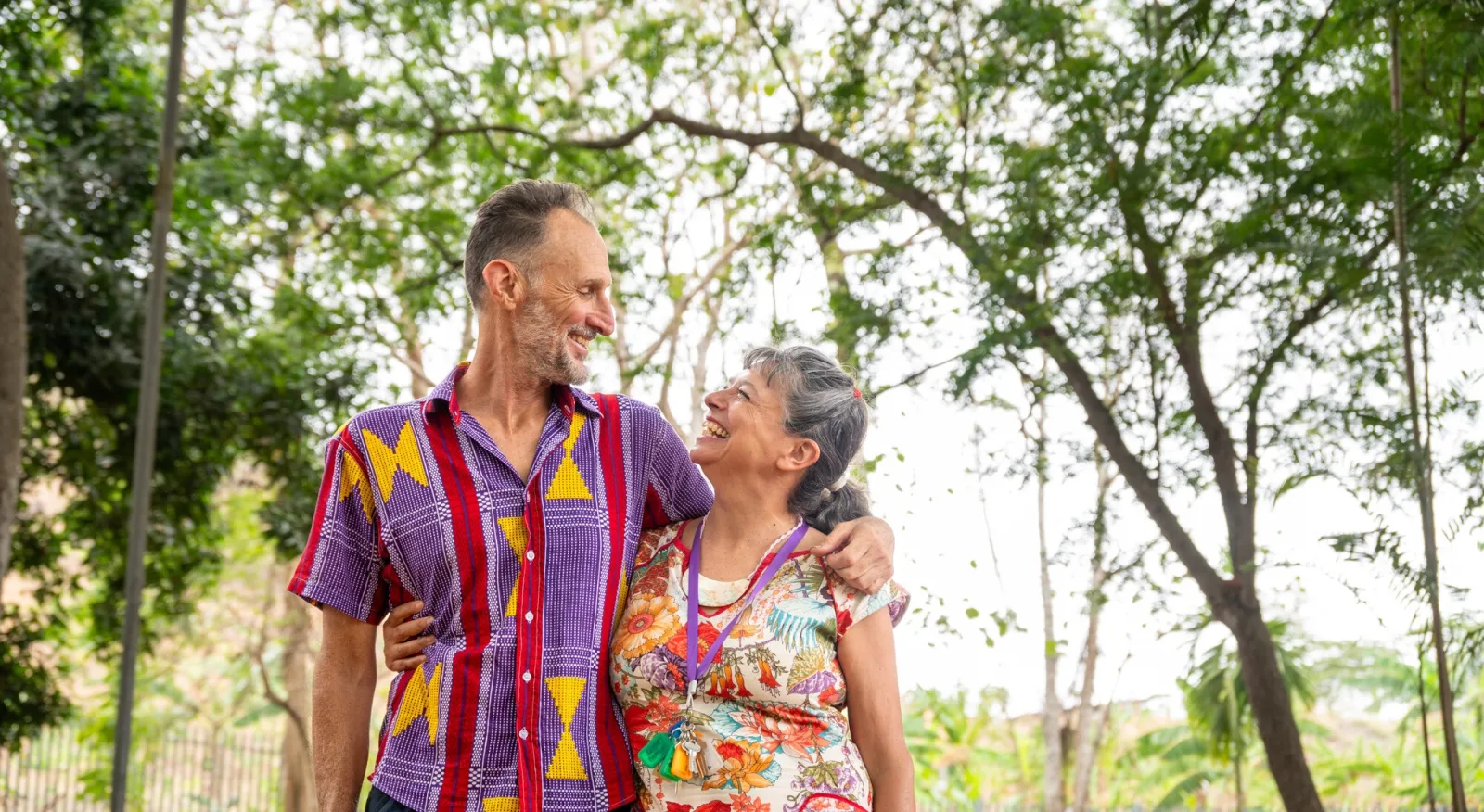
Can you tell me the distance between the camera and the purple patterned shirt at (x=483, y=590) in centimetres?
174

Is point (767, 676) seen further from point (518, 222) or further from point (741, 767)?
point (518, 222)

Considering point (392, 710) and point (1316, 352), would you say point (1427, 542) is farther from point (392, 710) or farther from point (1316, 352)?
point (392, 710)

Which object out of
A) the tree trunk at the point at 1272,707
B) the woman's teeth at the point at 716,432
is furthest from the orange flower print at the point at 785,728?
the tree trunk at the point at 1272,707

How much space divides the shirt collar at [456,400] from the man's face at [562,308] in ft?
0.20

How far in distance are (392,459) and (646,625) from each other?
442mm

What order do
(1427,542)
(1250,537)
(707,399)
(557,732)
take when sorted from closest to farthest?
(557,732) < (707,399) < (1427,542) < (1250,537)

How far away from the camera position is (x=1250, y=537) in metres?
4.79

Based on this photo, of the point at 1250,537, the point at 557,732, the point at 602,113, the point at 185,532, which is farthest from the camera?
the point at 185,532

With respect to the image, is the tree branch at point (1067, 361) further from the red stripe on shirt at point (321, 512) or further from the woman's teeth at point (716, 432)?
the red stripe on shirt at point (321, 512)

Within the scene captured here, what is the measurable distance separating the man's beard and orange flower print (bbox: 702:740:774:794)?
58 cm

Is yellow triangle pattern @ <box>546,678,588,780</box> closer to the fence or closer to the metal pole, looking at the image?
the metal pole

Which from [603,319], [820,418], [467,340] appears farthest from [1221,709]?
[603,319]

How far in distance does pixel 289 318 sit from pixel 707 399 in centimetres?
549

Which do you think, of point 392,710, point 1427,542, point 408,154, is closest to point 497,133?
point 408,154
